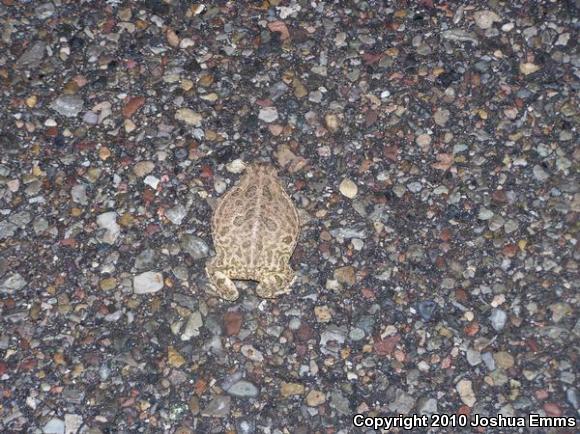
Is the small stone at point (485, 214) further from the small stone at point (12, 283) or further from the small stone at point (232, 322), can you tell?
the small stone at point (12, 283)

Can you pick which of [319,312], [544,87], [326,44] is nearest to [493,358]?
[319,312]

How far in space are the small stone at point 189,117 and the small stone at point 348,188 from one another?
57.9 inches

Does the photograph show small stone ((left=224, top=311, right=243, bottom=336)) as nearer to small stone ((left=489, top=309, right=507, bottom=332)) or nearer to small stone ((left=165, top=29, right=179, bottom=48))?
small stone ((left=489, top=309, right=507, bottom=332))

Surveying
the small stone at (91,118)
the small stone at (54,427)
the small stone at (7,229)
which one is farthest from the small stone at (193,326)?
the small stone at (91,118)

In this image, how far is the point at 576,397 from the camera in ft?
19.0

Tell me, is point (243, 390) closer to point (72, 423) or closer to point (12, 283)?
point (72, 423)

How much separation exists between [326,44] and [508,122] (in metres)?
1.91

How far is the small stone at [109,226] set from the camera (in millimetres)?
6543

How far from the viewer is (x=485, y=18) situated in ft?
24.8

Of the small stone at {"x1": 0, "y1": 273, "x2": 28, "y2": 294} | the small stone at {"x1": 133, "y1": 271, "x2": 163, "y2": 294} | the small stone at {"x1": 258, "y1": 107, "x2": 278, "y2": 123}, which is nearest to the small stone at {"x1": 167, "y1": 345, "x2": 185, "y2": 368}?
the small stone at {"x1": 133, "y1": 271, "x2": 163, "y2": 294}

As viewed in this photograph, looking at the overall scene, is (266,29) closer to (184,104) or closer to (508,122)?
(184,104)

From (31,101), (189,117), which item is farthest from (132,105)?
(31,101)

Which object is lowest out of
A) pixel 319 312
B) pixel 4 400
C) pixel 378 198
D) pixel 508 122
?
pixel 4 400

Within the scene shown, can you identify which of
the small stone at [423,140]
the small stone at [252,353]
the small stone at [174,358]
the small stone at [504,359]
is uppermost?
the small stone at [423,140]
